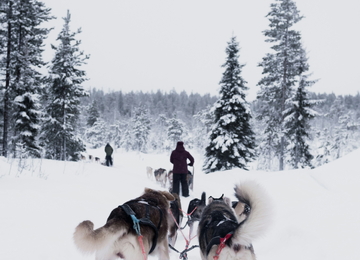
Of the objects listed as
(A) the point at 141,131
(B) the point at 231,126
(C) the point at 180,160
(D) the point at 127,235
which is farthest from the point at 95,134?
(D) the point at 127,235

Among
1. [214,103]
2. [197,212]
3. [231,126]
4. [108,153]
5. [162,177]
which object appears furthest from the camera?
[108,153]

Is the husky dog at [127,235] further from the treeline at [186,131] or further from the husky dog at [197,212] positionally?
the treeline at [186,131]

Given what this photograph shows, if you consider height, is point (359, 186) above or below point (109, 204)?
above

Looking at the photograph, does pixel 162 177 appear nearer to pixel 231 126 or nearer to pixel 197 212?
pixel 231 126

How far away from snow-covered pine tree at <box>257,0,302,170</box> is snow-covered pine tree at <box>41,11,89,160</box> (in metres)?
16.4

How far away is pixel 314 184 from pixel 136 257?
254 inches

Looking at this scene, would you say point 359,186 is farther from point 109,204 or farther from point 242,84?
point 242,84

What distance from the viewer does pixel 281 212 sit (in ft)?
17.7

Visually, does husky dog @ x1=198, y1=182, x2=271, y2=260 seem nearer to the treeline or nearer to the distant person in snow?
the distant person in snow

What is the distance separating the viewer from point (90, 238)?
221 cm

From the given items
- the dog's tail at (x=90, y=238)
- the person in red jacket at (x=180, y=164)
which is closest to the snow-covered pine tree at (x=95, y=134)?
the person in red jacket at (x=180, y=164)

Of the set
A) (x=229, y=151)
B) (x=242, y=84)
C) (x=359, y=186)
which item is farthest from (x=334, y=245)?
(x=242, y=84)

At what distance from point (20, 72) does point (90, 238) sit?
59.7 ft

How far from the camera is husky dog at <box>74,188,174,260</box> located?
222 centimetres
